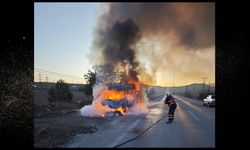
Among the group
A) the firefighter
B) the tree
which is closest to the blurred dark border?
the firefighter

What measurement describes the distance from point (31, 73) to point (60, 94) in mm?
21881

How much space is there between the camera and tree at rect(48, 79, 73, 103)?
29469mm

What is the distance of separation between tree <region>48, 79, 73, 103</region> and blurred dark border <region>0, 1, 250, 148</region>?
20698mm

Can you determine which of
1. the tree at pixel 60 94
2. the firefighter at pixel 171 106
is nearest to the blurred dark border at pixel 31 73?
the firefighter at pixel 171 106

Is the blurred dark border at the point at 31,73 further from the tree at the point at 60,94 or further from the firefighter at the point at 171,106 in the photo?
the tree at the point at 60,94

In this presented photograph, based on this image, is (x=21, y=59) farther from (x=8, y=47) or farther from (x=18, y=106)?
(x=18, y=106)

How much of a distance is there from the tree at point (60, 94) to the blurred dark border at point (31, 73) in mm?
20698

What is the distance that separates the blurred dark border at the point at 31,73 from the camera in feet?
26.4

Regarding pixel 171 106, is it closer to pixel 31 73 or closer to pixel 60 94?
pixel 31 73

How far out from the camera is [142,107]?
25266 mm

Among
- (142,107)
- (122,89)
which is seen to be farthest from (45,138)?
(142,107)

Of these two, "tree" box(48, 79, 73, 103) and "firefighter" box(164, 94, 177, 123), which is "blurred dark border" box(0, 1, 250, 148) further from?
"tree" box(48, 79, 73, 103)

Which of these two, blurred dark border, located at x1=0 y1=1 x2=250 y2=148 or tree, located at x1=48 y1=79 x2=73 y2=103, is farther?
tree, located at x1=48 y1=79 x2=73 y2=103
